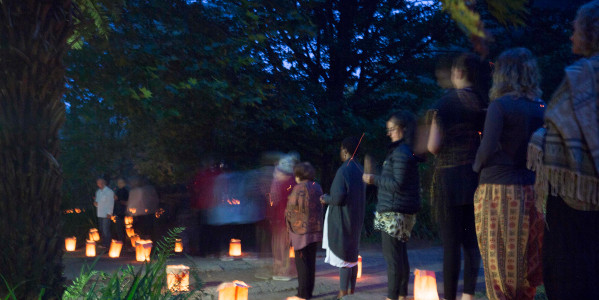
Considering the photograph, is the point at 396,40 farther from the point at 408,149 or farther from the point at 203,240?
the point at 408,149

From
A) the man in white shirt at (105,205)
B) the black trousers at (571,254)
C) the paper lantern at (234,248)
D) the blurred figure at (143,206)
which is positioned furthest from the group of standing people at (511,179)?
the man in white shirt at (105,205)

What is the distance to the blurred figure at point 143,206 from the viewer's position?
40.7 ft

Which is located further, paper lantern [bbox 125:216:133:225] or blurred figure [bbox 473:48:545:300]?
paper lantern [bbox 125:216:133:225]

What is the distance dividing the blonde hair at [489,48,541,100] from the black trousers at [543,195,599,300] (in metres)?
1.08

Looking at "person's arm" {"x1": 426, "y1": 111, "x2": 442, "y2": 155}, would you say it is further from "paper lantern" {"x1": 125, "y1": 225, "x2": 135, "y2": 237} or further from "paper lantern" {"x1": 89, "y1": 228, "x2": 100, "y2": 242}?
"paper lantern" {"x1": 89, "y1": 228, "x2": 100, "y2": 242}

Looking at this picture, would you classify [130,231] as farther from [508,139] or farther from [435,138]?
[508,139]

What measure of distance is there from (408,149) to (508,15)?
10.2 ft

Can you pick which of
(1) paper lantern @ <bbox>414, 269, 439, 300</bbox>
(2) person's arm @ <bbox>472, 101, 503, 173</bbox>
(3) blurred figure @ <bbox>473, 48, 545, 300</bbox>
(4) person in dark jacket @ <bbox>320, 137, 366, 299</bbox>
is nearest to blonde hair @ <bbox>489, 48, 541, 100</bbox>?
(3) blurred figure @ <bbox>473, 48, 545, 300</bbox>

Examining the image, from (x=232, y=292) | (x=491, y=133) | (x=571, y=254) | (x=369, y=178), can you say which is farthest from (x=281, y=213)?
(x=571, y=254)

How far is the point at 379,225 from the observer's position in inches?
203

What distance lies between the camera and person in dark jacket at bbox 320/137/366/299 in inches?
238

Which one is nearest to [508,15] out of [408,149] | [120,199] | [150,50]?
[408,149]

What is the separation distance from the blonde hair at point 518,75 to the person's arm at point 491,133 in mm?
145

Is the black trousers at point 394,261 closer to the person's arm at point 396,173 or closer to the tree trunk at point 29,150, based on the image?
the person's arm at point 396,173
